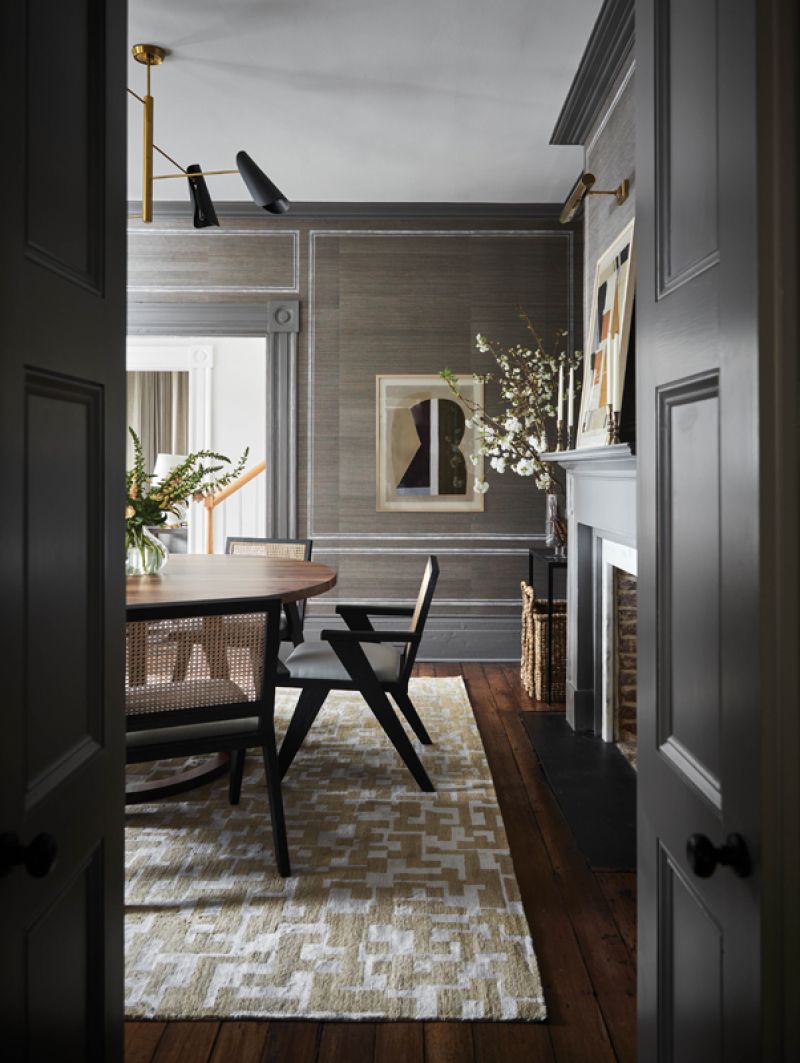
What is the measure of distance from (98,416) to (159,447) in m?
8.43

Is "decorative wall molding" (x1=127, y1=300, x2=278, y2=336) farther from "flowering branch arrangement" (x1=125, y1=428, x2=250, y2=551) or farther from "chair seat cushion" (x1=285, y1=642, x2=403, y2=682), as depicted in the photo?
"chair seat cushion" (x1=285, y1=642, x2=403, y2=682)

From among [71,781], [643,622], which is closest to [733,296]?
[643,622]

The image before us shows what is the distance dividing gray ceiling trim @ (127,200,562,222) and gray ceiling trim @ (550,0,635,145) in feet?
3.81

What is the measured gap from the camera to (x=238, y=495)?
312 inches

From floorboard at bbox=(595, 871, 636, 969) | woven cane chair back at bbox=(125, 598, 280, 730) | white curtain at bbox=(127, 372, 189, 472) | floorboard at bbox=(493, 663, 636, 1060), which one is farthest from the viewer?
white curtain at bbox=(127, 372, 189, 472)

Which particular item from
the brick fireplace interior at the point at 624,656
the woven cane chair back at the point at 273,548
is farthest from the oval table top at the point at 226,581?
the brick fireplace interior at the point at 624,656

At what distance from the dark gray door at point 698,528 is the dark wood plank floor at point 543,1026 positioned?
56cm

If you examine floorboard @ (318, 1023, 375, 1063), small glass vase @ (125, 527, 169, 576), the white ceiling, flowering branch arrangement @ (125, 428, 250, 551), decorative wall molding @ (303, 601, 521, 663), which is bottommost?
floorboard @ (318, 1023, 375, 1063)

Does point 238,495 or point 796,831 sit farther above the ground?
point 238,495

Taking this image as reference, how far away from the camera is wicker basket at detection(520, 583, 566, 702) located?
14.8 feet

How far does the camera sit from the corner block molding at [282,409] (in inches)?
215

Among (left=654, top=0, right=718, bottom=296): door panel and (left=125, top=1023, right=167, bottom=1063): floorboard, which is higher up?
(left=654, top=0, right=718, bottom=296): door panel

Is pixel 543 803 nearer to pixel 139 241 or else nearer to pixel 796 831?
pixel 796 831


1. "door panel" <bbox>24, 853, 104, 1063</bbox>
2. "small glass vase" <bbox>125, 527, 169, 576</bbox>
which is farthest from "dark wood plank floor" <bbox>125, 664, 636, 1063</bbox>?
"small glass vase" <bbox>125, 527, 169, 576</bbox>
